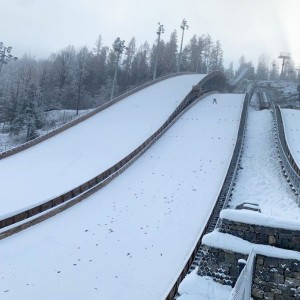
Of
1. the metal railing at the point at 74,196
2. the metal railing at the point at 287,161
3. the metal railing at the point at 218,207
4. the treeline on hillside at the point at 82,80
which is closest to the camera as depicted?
the metal railing at the point at 218,207

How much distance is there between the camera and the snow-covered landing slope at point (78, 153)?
1792 centimetres

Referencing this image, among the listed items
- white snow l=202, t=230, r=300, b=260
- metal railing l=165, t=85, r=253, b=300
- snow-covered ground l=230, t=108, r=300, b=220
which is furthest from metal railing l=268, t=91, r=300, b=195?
white snow l=202, t=230, r=300, b=260

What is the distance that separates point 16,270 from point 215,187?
11378 millimetres

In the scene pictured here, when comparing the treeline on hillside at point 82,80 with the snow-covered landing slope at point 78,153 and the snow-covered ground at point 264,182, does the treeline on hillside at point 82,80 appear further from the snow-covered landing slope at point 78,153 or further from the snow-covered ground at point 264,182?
the snow-covered ground at point 264,182

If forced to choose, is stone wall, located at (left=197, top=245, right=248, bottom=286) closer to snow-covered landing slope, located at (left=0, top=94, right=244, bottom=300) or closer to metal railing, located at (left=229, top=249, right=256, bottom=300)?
metal railing, located at (left=229, top=249, right=256, bottom=300)

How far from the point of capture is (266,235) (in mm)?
6910

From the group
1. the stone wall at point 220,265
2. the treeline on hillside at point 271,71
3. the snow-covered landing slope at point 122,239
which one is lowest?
the snow-covered landing slope at point 122,239

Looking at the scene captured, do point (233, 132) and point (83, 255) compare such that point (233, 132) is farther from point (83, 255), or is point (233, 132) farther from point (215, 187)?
Result: point (83, 255)

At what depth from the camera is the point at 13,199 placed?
16641mm

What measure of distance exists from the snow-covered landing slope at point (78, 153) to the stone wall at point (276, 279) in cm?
1021

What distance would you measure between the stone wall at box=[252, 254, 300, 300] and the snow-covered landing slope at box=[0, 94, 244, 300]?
4.14 meters

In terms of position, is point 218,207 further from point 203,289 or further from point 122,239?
point 203,289

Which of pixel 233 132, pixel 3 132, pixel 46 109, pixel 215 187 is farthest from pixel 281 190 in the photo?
pixel 46 109

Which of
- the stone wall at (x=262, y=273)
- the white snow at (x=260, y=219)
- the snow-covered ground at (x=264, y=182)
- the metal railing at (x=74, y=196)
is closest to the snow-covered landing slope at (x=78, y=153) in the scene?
the metal railing at (x=74, y=196)
